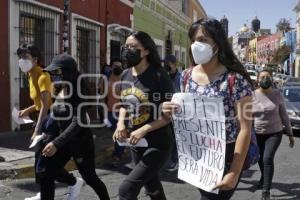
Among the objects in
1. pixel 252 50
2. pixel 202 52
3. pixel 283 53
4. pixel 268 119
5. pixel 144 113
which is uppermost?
pixel 252 50

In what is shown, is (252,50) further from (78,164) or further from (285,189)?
(78,164)

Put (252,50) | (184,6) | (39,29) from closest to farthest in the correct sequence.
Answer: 1. (39,29)
2. (184,6)
3. (252,50)

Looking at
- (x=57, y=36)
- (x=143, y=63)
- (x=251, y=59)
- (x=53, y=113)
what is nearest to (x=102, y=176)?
(x=53, y=113)

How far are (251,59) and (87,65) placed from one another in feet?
331

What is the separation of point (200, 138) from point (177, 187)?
3.71 meters

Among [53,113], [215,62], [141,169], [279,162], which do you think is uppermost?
[215,62]

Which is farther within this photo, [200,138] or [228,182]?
[200,138]

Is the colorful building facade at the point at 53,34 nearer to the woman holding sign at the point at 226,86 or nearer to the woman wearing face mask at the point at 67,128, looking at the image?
the woman wearing face mask at the point at 67,128

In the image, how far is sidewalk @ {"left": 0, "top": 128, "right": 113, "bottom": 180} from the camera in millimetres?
7402

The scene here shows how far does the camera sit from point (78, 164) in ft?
16.9

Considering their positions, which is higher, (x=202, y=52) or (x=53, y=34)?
(x=53, y=34)

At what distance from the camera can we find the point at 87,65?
1488 cm

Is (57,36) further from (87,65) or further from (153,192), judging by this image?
(153,192)

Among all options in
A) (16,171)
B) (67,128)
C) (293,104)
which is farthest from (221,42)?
(293,104)
